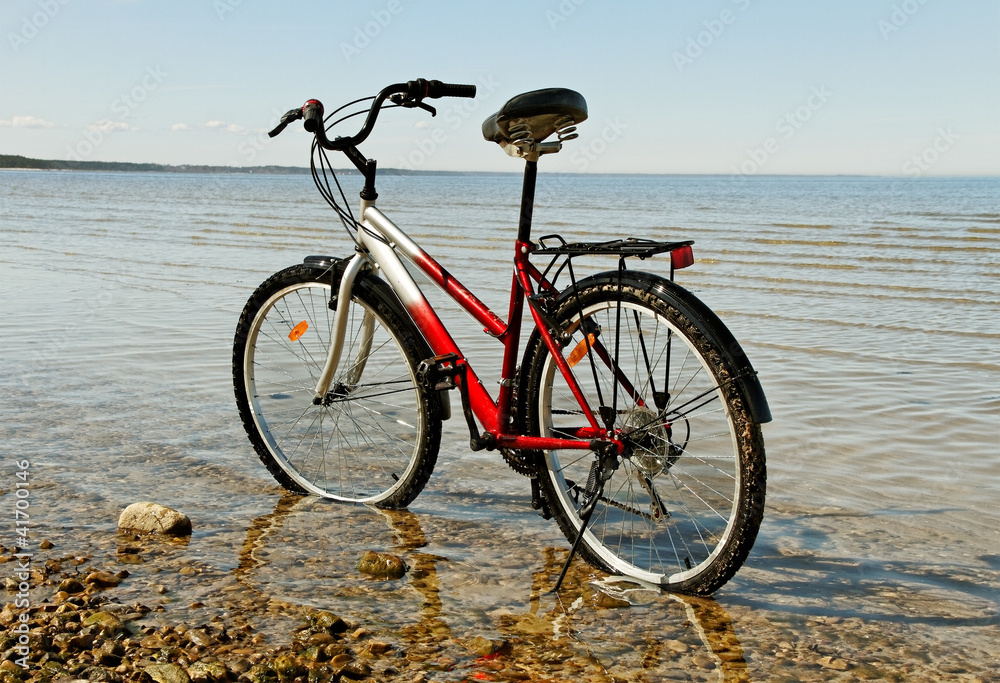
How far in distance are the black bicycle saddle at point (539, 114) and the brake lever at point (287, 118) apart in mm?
1035

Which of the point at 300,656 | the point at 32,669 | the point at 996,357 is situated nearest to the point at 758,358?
the point at 996,357

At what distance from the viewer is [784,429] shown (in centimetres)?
491

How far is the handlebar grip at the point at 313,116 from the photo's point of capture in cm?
365

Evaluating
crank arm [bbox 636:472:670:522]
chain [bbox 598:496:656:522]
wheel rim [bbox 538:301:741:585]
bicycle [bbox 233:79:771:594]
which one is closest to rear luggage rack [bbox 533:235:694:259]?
bicycle [bbox 233:79:771:594]

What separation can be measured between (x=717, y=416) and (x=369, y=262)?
92.6 inches

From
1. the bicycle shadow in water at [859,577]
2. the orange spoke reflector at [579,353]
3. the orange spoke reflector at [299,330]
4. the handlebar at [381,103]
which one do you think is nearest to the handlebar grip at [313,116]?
the handlebar at [381,103]

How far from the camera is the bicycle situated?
2.73m

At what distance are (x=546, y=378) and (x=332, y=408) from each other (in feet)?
4.66

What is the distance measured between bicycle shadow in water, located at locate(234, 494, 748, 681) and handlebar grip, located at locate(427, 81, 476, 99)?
5.59ft

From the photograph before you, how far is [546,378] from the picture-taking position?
310 centimetres

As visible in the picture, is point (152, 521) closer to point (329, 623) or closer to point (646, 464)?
point (329, 623)

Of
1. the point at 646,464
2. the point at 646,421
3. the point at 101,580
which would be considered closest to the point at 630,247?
the point at 646,421

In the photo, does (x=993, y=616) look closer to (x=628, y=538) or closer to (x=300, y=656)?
(x=628, y=538)

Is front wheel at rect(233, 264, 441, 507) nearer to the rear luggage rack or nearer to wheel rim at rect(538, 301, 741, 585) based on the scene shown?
wheel rim at rect(538, 301, 741, 585)
